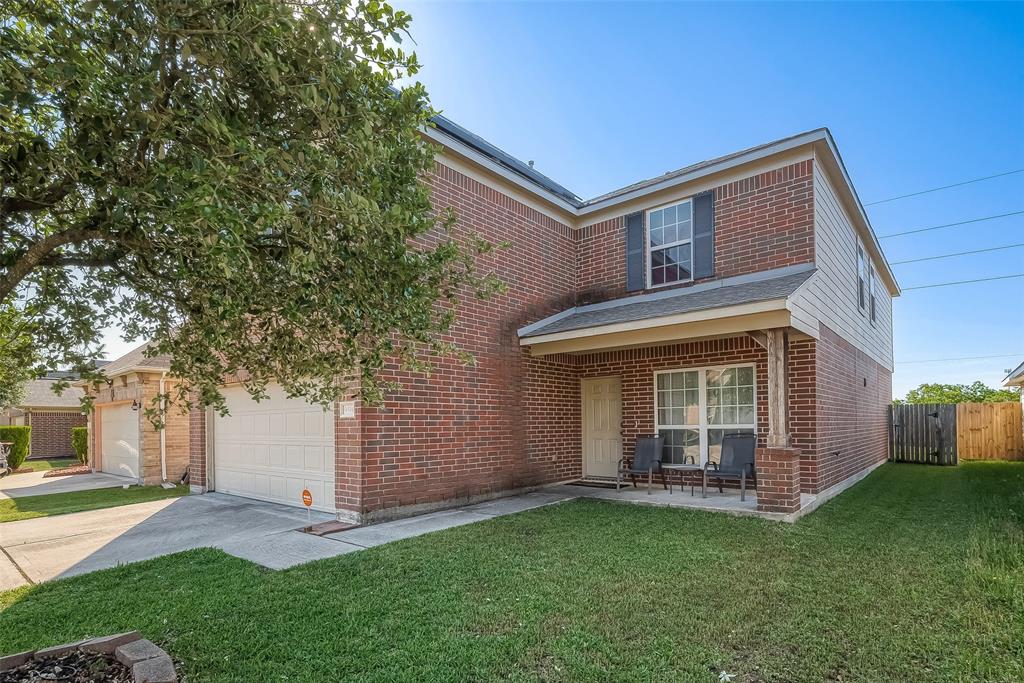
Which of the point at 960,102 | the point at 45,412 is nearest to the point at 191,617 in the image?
the point at 960,102

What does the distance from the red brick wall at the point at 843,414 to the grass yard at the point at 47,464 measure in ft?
74.1

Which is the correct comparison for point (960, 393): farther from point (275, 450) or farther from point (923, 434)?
point (275, 450)

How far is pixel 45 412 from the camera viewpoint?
23.2m

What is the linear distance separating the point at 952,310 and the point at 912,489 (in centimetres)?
2948

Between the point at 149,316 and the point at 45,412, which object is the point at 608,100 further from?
the point at 45,412

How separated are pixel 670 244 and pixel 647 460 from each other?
4.06 meters

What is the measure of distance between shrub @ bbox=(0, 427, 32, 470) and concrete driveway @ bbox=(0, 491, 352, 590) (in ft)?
42.5

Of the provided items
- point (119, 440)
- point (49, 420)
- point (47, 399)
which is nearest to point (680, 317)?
point (119, 440)

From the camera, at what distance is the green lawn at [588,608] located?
3264 millimetres

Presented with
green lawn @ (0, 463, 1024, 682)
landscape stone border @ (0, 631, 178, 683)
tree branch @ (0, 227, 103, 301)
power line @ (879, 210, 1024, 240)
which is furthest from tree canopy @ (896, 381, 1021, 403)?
tree branch @ (0, 227, 103, 301)

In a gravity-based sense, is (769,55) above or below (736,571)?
above

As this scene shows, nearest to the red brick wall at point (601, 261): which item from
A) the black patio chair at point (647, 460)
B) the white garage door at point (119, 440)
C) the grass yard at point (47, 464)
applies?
the black patio chair at point (647, 460)

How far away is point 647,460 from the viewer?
32.2ft

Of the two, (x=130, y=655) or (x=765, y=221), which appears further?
(x=765, y=221)
